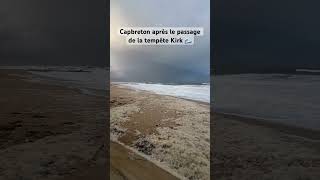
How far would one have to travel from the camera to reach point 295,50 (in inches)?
178

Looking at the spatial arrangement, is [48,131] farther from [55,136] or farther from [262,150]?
[262,150]

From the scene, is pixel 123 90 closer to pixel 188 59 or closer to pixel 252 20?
pixel 188 59

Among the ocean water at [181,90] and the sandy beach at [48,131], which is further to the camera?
the ocean water at [181,90]

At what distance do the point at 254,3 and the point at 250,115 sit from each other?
1.08 metres

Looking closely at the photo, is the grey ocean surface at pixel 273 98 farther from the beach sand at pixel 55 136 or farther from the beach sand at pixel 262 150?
the beach sand at pixel 55 136

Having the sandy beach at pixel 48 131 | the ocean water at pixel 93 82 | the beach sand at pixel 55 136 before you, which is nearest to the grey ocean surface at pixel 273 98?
the ocean water at pixel 93 82

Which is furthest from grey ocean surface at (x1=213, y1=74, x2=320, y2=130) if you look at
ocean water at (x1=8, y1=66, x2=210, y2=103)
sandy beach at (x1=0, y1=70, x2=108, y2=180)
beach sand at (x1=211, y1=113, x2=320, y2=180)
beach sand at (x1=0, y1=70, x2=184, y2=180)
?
sandy beach at (x1=0, y1=70, x2=108, y2=180)

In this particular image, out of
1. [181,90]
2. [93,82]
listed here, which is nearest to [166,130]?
[181,90]

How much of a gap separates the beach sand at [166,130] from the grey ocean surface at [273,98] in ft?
0.81

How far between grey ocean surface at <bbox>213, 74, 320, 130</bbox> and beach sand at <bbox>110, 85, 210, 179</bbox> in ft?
0.81

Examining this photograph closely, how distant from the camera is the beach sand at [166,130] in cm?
449

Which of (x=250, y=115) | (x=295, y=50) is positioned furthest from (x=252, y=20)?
(x=250, y=115)

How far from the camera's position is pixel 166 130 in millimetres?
4508

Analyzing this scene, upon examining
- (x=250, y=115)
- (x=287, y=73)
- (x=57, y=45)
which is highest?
(x=57, y=45)
